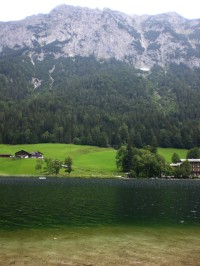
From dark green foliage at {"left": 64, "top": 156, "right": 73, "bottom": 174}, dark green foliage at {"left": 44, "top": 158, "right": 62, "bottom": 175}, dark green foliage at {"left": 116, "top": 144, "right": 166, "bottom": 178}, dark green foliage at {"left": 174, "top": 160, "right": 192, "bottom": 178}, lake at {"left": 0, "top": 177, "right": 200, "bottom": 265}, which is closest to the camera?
lake at {"left": 0, "top": 177, "right": 200, "bottom": 265}

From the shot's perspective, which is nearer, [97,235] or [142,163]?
Answer: [97,235]

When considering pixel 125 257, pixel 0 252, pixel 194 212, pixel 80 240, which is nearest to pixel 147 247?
pixel 125 257

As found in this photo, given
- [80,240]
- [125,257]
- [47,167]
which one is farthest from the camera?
[47,167]

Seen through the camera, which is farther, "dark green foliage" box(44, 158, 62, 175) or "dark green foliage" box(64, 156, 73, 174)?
"dark green foliage" box(64, 156, 73, 174)

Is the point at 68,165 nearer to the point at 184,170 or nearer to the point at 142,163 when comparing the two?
the point at 142,163

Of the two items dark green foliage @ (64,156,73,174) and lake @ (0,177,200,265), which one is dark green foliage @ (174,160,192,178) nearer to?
dark green foliage @ (64,156,73,174)

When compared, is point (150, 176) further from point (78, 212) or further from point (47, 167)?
point (78, 212)

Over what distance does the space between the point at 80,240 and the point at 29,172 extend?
503ft

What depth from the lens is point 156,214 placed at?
54.4 metres

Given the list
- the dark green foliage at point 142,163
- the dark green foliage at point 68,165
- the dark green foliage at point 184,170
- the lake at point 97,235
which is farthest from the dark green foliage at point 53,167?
the lake at point 97,235

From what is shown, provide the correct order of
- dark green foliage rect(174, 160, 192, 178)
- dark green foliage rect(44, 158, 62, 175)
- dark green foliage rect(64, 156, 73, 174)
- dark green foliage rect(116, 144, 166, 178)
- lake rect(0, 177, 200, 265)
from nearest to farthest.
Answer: lake rect(0, 177, 200, 265)
dark green foliage rect(44, 158, 62, 175)
dark green foliage rect(64, 156, 73, 174)
dark green foliage rect(116, 144, 166, 178)
dark green foliage rect(174, 160, 192, 178)

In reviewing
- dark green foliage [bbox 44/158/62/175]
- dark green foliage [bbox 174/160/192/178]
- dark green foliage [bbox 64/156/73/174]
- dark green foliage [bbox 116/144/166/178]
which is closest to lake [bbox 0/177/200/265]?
dark green foliage [bbox 44/158/62/175]

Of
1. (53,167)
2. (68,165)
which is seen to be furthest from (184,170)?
(53,167)

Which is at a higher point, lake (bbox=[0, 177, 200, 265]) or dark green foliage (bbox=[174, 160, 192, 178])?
lake (bbox=[0, 177, 200, 265])
